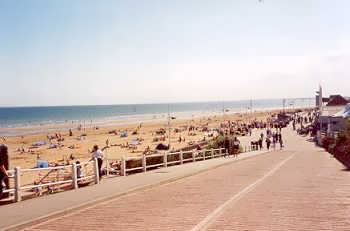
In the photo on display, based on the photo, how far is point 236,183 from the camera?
1869 cm

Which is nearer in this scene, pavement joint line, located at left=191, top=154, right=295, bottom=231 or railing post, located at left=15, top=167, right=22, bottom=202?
pavement joint line, located at left=191, top=154, right=295, bottom=231

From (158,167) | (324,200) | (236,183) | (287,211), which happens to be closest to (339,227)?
(287,211)

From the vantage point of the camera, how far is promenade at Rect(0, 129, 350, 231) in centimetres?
1063

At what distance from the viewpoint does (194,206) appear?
13.0 meters

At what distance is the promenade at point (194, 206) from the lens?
10.6m

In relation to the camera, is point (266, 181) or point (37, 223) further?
point (266, 181)

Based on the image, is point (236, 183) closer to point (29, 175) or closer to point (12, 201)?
point (12, 201)

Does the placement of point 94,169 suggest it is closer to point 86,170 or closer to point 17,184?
point 17,184

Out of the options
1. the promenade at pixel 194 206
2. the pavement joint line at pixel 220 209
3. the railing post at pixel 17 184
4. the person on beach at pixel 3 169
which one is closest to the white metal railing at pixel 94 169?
the railing post at pixel 17 184

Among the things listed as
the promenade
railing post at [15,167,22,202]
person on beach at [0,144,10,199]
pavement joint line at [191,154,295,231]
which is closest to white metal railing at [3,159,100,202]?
railing post at [15,167,22,202]

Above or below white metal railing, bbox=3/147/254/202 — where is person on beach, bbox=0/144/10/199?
above

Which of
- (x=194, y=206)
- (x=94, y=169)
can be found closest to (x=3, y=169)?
(x=94, y=169)

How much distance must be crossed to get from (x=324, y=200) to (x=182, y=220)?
15.4 ft

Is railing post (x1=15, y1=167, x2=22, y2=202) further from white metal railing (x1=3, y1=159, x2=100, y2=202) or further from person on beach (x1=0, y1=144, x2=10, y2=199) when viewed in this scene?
person on beach (x1=0, y1=144, x2=10, y2=199)
